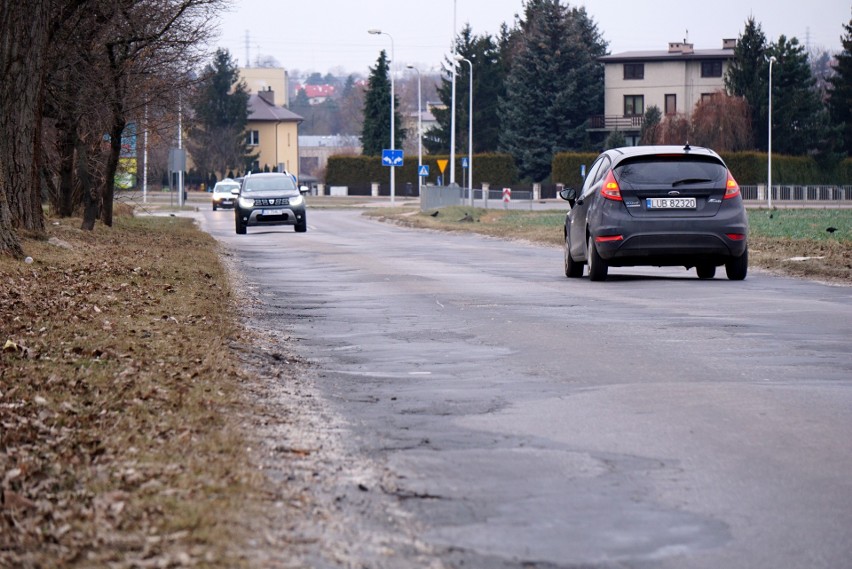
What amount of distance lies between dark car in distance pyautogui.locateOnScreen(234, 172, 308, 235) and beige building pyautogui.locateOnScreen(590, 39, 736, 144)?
2475 inches

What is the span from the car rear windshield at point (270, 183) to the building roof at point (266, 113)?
103882mm

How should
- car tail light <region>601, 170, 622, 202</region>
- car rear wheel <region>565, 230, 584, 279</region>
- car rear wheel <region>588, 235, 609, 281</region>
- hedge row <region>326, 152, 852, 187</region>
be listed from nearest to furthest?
car tail light <region>601, 170, 622, 202</region>, car rear wheel <region>588, 235, 609, 281</region>, car rear wheel <region>565, 230, 584, 279</region>, hedge row <region>326, 152, 852, 187</region>

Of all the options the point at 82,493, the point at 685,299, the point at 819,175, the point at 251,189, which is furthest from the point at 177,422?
the point at 819,175

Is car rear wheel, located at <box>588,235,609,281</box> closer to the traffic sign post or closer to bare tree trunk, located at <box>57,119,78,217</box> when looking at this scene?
bare tree trunk, located at <box>57,119,78,217</box>

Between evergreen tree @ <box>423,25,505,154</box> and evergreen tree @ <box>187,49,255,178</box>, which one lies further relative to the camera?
evergreen tree @ <box>187,49,255,178</box>

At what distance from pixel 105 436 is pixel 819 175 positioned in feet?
282

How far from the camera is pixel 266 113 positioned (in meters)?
150

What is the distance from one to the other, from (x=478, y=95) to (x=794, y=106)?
31.0 meters

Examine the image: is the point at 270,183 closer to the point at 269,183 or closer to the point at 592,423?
the point at 269,183

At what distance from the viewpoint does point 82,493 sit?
561 centimetres

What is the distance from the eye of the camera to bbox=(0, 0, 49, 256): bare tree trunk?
22172mm

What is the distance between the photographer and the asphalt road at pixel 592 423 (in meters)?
5.24

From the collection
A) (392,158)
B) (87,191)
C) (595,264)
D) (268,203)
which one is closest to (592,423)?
(595,264)

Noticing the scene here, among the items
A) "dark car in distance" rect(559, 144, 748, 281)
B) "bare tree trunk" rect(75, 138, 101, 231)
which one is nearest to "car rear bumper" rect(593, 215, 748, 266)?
"dark car in distance" rect(559, 144, 748, 281)
